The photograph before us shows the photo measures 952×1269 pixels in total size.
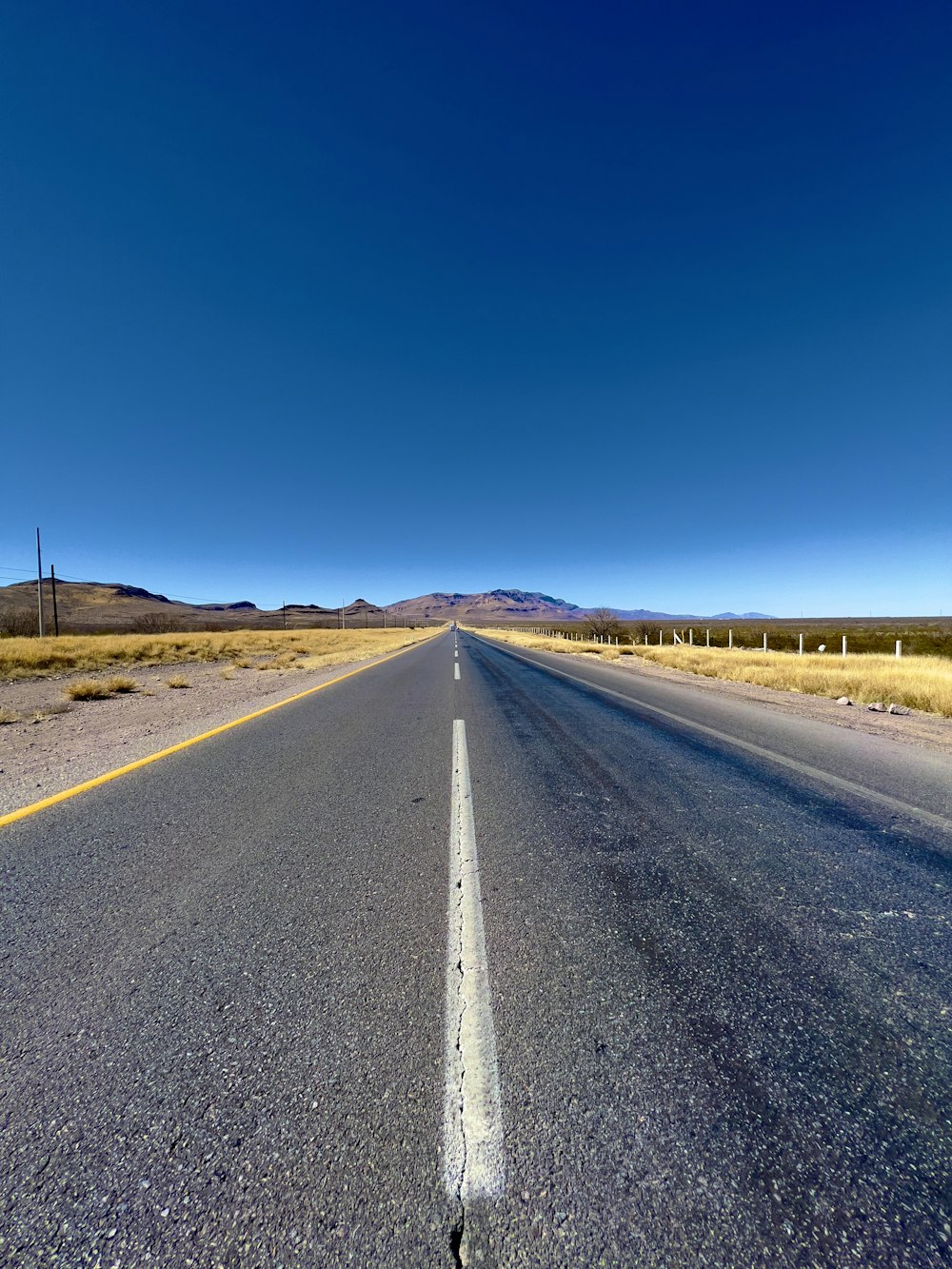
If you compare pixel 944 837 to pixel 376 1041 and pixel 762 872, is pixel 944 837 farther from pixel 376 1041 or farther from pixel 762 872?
pixel 376 1041

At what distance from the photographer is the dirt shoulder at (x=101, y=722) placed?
195 inches

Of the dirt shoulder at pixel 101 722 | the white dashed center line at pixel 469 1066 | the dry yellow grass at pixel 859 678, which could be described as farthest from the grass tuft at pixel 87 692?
the dry yellow grass at pixel 859 678

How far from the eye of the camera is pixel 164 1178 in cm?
125

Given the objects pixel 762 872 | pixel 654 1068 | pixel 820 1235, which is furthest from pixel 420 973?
pixel 762 872

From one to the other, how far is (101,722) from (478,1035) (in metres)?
8.63

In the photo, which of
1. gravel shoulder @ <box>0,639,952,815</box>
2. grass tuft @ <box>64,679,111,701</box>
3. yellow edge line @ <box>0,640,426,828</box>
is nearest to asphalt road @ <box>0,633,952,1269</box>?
yellow edge line @ <box>0,640,426,828</box>

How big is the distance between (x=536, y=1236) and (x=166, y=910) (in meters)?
2.18

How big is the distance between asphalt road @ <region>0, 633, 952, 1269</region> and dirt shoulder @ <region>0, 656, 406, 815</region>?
140 centimetres

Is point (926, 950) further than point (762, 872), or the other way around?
point (762, 872)

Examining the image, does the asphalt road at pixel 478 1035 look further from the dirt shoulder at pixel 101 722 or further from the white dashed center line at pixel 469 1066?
the dirt shoulder at pixel 101 722

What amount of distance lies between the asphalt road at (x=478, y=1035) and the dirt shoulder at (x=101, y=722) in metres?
1.40

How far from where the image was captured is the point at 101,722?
7.97 metres

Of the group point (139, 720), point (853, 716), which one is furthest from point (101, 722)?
point (853, 716)

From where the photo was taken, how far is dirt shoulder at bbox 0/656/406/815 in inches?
195
